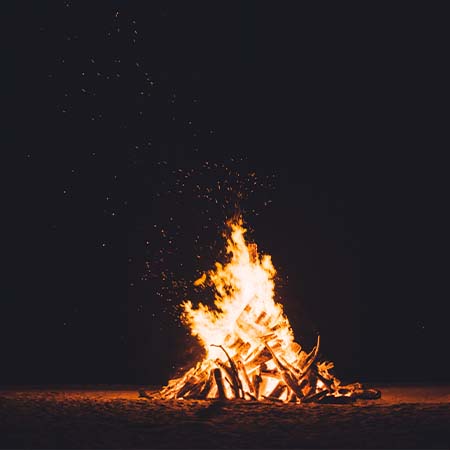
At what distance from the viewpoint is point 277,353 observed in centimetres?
970

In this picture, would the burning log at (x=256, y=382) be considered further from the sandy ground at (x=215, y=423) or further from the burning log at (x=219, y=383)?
the sandy ground at (x=215, y=423)

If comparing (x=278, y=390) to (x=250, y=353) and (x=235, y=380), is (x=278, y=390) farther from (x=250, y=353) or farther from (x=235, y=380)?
(x=250, y=353)

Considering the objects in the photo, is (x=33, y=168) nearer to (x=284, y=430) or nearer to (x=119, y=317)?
(x=119, y=317)

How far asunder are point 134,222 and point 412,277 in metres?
4.85

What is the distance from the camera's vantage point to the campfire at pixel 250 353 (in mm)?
9180

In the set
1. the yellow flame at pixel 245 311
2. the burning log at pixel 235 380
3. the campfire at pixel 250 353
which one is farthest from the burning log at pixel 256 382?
the yellow flame at pixel 245 311

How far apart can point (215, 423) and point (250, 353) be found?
2.51 meters

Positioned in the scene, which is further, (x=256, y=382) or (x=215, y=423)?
(x=256, y=382)

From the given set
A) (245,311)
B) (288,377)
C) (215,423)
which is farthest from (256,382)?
(215,423)

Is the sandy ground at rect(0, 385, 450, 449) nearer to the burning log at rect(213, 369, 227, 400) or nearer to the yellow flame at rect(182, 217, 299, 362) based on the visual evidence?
the burning log at rect(213, 369, 227, 400)

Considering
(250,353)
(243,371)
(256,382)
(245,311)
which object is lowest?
(256,382)

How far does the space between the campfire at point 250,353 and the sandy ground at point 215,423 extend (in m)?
0.48

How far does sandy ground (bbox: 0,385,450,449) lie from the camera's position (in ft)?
20.6

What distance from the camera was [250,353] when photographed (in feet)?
31.8
